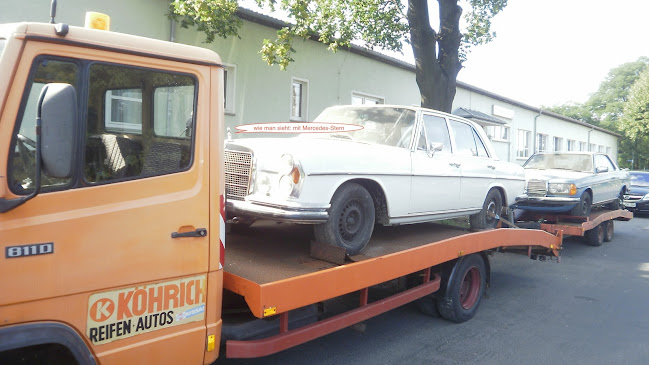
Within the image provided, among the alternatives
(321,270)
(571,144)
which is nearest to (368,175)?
(321,270)

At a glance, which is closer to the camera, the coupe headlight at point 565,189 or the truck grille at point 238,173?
the truck grille at point 238,173

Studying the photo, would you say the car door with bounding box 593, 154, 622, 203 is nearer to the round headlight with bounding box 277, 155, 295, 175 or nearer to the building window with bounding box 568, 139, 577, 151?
the round headlight with bounding box 277, 155, 295, 175

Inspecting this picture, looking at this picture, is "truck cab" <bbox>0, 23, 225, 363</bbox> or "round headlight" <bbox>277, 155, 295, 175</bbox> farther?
"round headlight" <bbox>277, 155, 295, 175</bbox>

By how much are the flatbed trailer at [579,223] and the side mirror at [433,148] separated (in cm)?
305

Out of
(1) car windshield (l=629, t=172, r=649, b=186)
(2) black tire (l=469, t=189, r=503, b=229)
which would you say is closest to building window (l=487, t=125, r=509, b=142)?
(1) car windshield (l=629, t=172, r=649, b=186)

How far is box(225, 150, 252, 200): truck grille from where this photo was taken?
391 cm

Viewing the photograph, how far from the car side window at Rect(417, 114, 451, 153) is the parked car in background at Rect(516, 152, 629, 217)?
10.7ft

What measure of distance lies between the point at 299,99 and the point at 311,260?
1053cm

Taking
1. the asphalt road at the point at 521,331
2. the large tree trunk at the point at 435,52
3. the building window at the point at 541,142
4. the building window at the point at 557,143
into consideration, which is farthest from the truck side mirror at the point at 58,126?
the building window at the point at 557,143


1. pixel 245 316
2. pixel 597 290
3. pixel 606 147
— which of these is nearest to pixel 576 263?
pixel 597 290

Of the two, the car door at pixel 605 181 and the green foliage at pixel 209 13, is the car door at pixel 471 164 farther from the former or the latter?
the green foliage at pixel 209 13

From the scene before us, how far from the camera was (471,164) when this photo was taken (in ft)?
19.1

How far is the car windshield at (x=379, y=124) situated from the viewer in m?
5.05

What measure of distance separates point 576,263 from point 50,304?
350 inches
